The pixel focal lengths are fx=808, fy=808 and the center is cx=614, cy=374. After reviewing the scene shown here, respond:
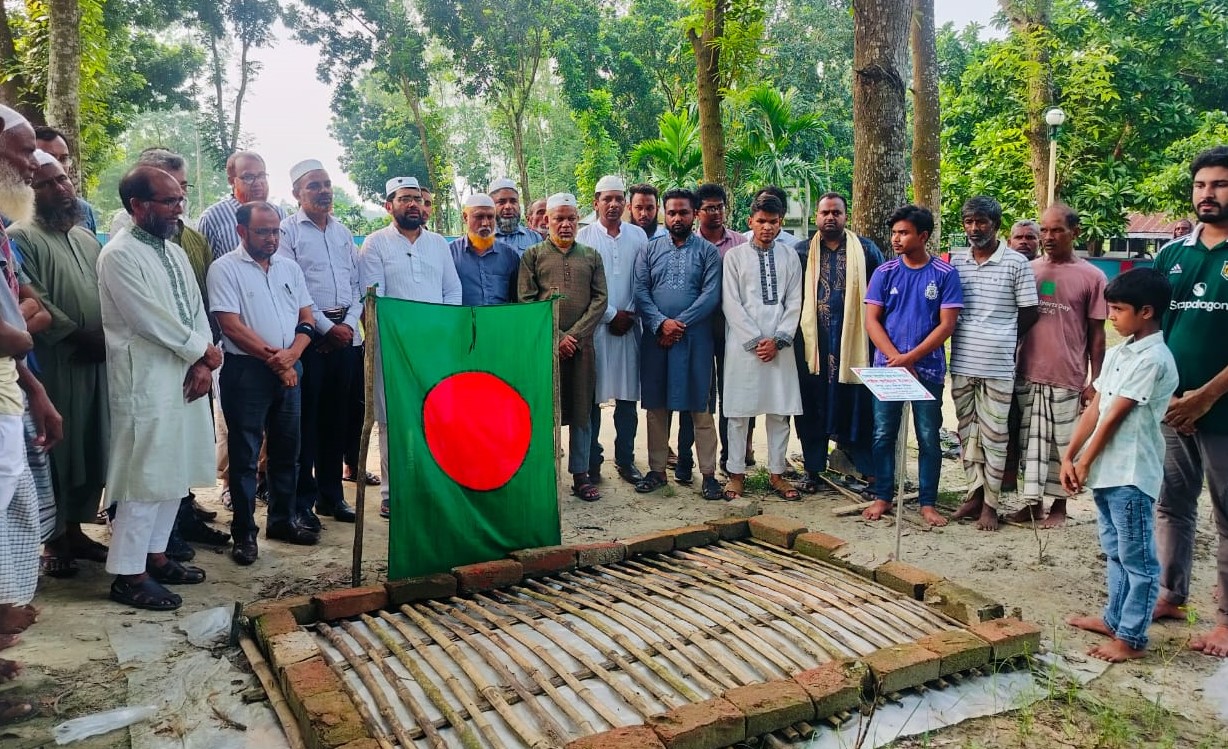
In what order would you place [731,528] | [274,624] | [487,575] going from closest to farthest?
1. [274,624]
2. [487,575]
3. [731,528]

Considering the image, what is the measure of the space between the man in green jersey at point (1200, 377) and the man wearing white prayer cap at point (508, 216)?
4.36 meters

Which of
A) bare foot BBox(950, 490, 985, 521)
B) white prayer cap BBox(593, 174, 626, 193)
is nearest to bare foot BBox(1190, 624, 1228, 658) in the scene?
bare foot BBox(950, 490, 985, 521)

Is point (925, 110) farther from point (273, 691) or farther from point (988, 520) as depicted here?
point (273, 691)

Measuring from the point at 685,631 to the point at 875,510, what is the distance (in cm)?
245

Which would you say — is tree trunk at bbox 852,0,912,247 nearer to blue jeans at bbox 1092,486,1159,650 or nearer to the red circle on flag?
blue jeans at bbox 1092,486,1159,650

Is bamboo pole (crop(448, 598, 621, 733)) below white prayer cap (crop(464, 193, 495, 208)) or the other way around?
below

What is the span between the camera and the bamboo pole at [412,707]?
2.62m

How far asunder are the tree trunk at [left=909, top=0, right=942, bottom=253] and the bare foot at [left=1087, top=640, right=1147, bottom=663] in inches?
275

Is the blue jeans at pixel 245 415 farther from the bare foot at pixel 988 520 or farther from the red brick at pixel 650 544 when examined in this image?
A: the bare foot at pixel 988 520

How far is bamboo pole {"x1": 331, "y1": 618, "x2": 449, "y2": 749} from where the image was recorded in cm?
262

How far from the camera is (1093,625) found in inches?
144

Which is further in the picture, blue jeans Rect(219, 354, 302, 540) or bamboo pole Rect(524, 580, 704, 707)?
blue jeans Rect(219, 354, 302, 540)

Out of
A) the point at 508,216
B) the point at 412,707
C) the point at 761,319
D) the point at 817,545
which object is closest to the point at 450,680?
the point at 412,707

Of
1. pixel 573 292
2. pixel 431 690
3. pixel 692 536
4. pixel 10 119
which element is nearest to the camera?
pixel 431 690
